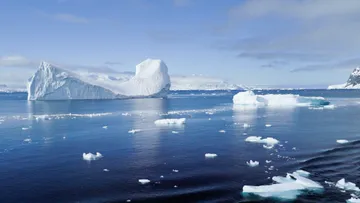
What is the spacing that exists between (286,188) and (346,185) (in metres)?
2.48

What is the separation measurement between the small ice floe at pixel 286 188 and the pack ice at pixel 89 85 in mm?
59696

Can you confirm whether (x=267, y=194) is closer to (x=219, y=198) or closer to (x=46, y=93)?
(x=219, y=198)

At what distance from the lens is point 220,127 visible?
3069cm

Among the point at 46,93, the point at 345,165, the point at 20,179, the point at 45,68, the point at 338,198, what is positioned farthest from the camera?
the point at 46,93

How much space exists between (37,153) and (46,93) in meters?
53.1

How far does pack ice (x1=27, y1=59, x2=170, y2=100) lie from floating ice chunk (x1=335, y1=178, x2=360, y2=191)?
61.0 meters

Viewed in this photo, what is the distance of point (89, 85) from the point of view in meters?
71.6

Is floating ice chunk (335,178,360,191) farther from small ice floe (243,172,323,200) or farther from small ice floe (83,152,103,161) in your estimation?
small ice floe (83,152,103,161)

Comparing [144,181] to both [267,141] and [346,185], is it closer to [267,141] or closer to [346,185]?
[346,185]

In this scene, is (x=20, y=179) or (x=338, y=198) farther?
(x=20, y=179)

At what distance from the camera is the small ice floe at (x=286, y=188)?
39.2 ft

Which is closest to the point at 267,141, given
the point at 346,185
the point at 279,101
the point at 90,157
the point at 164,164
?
the point at 164,164

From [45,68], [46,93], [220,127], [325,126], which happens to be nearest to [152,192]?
[220,127]

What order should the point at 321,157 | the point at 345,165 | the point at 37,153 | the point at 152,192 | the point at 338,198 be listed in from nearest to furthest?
the point at 338,198 < the point at 152,192 < the point at 345,165 < the point at 321,157 < the point at 37,153
